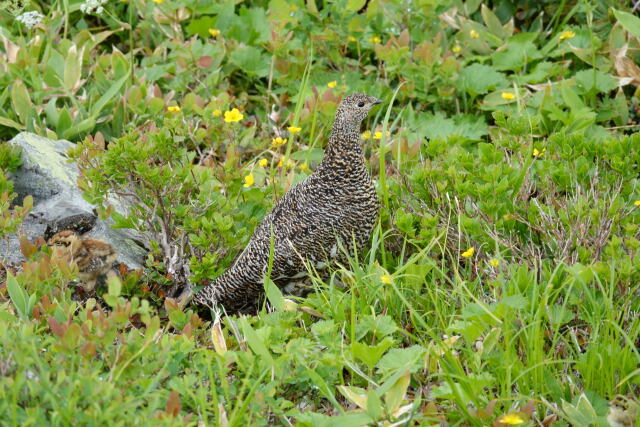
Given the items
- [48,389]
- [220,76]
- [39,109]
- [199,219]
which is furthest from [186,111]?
[48,389]

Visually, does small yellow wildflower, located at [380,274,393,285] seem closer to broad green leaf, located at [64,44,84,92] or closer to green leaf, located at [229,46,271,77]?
green leaf, located at [229,46,271,77]

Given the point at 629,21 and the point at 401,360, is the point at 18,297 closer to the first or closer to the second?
the point at 401,360

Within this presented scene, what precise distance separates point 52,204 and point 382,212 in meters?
1.79

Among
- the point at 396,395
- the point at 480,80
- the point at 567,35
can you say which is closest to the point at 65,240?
the point at 396,395

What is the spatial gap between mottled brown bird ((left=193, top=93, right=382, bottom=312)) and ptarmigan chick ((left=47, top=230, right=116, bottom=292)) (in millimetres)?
521

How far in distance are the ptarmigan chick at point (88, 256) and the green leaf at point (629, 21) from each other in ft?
11.7

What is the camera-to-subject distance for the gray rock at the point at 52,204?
4.55 metres

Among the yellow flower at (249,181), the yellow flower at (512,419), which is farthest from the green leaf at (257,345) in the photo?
the yellow flower at (249,181)

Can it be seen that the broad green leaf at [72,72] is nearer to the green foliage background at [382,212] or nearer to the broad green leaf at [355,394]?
the green foliage background at [382,212]

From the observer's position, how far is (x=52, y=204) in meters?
4.66

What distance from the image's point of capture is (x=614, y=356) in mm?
3123

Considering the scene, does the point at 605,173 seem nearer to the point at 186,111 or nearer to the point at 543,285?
the point at 543,285

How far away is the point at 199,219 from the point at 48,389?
1.94 metres

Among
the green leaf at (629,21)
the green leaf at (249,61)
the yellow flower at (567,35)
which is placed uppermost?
the green leaf at (629,21)
